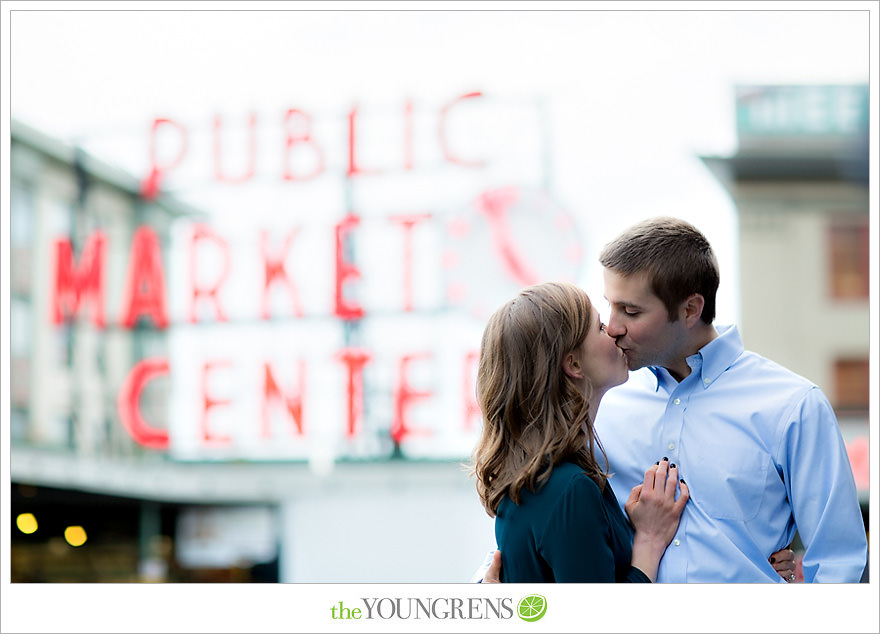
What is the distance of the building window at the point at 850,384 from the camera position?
12025 millimetres

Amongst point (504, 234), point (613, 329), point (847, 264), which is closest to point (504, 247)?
point (504, 234)

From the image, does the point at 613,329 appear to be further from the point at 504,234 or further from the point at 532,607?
the point at 504,234

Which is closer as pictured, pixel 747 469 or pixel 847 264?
pixel 747 469

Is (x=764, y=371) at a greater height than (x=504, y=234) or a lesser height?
lesser

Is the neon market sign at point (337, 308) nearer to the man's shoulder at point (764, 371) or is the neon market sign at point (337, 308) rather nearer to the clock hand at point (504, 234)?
the clock hand at point (504, 234)

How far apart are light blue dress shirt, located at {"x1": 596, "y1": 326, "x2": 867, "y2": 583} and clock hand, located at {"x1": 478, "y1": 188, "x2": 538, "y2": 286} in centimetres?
832

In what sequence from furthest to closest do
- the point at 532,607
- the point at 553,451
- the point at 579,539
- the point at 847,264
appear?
the point at 847,264 < the point at 553,451 < the point at 579,539 < the point at 532,607

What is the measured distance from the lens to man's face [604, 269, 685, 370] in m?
2.27

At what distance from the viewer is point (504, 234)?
36.3 feet

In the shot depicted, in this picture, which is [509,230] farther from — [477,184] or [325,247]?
[325,247]

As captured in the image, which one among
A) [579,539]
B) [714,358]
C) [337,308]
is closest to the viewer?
[579,539]

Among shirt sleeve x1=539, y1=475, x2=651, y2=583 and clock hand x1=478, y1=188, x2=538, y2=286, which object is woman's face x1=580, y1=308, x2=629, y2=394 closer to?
shirt sleeve x1=539, y1=475, x2=651, y2=583

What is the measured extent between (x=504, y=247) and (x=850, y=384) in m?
5.08

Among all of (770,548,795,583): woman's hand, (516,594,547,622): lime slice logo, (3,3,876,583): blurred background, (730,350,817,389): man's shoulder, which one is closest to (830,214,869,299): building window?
(3,3,876,583): blurred background
